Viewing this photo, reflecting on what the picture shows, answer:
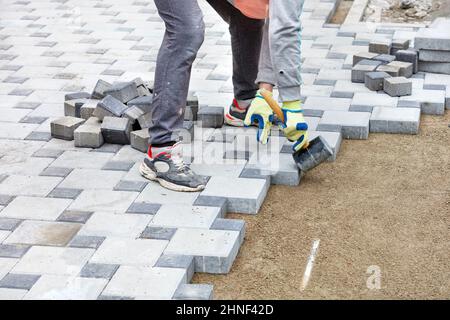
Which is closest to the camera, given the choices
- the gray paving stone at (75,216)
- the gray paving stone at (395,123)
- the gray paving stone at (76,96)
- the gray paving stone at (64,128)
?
the gray paving stone at (75,216)

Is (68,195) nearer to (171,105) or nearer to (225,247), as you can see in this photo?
(171,105)

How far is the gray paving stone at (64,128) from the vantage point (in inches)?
222

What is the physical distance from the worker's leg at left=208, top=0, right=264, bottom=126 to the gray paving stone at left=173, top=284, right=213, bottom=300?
2082 mm

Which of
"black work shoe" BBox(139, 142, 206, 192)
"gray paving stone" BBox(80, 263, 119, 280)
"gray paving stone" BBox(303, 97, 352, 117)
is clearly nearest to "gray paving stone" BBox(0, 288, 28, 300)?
"gray paving stone" BBox(80, 263, 119, 280)

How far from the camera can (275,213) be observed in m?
4.82

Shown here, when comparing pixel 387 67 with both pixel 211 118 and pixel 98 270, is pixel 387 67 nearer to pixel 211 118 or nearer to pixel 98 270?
pixel 211 118

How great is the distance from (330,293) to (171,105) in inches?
58.8

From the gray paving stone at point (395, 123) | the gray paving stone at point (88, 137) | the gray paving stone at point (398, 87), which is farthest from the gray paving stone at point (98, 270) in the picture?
the gray paving stone at point (398, 87)

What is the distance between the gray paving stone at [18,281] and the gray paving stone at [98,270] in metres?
→ 0.22

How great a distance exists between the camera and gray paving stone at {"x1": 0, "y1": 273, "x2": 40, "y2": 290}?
3940 millimetres

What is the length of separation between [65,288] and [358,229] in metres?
1.62

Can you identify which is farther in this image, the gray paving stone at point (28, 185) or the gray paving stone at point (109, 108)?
the gray paving stone at point (109, 108)

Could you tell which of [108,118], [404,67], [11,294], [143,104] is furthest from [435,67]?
[11,294]

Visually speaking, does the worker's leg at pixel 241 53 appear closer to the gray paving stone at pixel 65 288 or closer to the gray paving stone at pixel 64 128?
the gray paving stone at pixel 64 128
